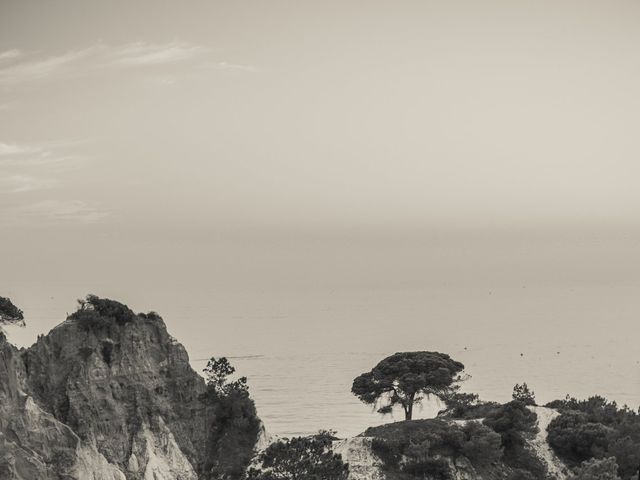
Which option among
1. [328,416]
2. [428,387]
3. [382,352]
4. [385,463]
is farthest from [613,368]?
[385,463]

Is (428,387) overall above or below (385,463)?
above

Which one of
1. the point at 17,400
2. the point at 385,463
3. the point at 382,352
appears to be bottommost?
the point at 385,463

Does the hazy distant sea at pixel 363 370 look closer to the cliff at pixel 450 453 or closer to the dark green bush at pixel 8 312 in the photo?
the cliff at pixel 450 453

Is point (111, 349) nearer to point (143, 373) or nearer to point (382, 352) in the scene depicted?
point (143, 373)

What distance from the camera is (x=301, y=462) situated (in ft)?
204

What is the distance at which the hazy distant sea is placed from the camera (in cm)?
11594

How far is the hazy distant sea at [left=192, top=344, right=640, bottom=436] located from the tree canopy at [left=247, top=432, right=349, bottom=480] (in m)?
36.7

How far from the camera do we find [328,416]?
117 meters

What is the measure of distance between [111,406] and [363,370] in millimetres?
98804

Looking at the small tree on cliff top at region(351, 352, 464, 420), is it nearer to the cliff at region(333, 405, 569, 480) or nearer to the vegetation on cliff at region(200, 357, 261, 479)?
the cliff at region(333, 405, 569, 480)

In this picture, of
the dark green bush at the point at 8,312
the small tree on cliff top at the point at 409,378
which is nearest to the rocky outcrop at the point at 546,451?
the small tree on cliff top at the point at 409,378

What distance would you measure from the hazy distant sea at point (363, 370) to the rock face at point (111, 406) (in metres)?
37.2

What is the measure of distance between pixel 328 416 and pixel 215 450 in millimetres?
51770

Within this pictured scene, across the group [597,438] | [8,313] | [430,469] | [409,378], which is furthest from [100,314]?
[597,438]
